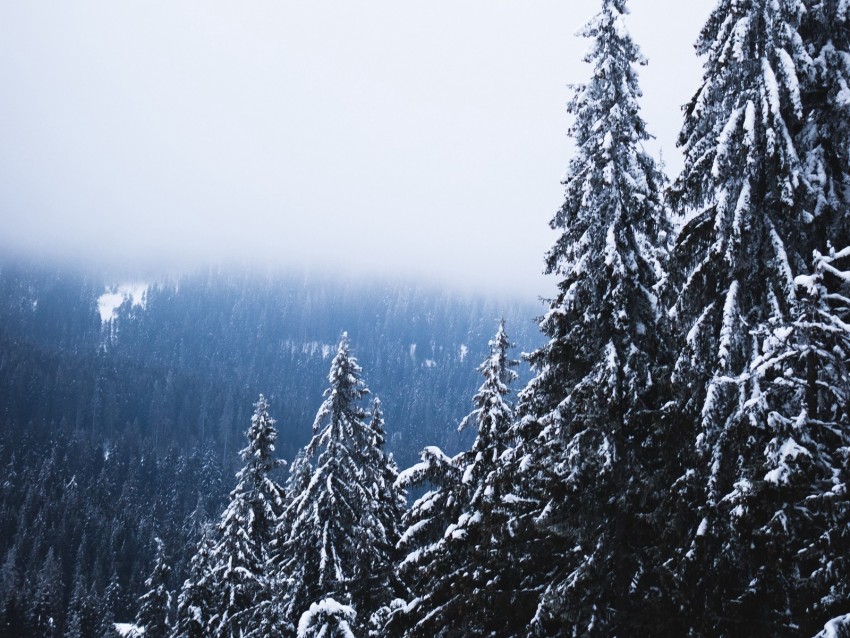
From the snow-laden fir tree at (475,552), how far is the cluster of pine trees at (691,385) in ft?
0.21

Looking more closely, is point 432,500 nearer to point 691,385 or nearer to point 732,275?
point 691,385

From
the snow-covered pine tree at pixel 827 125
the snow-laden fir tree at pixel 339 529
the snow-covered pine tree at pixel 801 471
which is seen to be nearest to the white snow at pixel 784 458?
the snow-covered pine tree at pixel 801 471

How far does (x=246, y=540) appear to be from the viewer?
23.0 metres

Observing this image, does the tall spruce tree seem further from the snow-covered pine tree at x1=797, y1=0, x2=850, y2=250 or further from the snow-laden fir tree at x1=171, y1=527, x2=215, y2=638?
the snow-laden fir tree at x1=171, y1=527, x2=215, y2=638

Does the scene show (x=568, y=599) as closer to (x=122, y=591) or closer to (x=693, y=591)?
(x=693, y=591)

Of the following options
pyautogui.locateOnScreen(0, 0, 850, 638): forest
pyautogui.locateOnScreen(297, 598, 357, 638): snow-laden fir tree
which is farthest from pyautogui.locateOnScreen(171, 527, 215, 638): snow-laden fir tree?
Result: pyautogui.locateOnScreen(297, 598, 357, 638): snow-laden fir tree

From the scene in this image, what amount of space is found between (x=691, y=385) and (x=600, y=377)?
1.81 m

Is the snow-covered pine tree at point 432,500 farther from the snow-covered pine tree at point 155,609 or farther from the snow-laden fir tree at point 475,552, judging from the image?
the snow-covered pine tree at point 155,609

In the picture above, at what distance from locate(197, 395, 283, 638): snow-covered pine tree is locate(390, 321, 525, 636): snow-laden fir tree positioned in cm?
1083

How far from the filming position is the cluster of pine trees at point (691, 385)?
6652mm

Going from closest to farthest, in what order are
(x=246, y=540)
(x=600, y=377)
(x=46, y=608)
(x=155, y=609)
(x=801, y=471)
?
1. (x=801, y=471)
2. (x=600, y=377)
3. (x=246, y=540)
4. (x=155, y=609)
5. (x=46, y=608)

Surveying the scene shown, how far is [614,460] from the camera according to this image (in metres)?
9.77

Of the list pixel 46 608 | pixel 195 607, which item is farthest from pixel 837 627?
pixel 46 608

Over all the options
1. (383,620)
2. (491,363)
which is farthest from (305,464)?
Result: (491,363)
